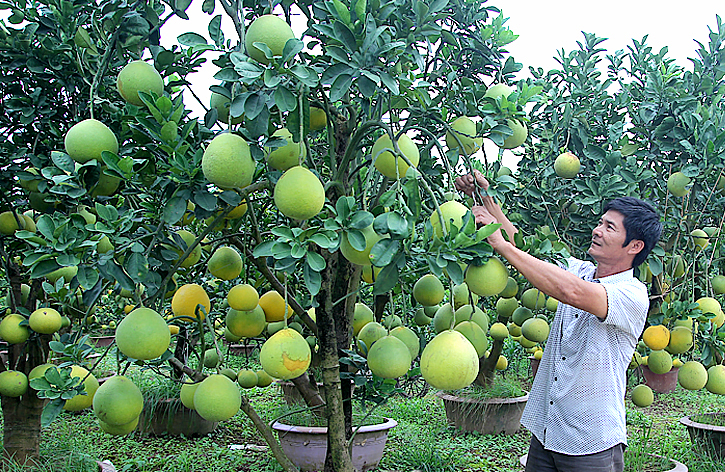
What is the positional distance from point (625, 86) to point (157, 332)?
2785mm

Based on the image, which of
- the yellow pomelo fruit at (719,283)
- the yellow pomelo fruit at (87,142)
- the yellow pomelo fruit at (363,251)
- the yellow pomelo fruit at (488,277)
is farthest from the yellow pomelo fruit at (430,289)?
the yellow pomelo fruit at (719,283)

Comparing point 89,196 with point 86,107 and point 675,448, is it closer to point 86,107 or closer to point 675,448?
point 86,107

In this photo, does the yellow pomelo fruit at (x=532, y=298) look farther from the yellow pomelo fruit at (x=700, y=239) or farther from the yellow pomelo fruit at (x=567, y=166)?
the yellow pomelo fruit at (x=700, y=239)

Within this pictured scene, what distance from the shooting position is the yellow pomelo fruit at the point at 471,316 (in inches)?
80.8

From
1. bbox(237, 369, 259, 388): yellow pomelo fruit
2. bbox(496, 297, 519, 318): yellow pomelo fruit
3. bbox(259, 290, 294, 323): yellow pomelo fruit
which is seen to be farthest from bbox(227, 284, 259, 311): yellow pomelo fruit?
bbox(496, 297, 519, 318): yellow pomelo fruit

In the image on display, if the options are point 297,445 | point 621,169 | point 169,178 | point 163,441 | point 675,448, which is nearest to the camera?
point 169,178

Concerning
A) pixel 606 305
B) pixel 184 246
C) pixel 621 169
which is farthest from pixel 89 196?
pixel 621 169

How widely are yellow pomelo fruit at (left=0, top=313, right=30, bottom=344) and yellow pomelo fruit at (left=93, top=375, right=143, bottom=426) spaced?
129 cm

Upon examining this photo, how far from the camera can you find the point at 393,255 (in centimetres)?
125

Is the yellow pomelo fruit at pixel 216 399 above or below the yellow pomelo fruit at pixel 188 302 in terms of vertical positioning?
below

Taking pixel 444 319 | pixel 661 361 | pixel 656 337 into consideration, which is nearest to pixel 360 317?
pixel 444 319

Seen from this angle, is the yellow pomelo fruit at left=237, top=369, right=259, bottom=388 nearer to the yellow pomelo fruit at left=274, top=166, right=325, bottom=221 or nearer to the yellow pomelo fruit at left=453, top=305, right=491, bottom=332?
the yellow pomelo fruit at left=453, top=305, right=491, bottom=332

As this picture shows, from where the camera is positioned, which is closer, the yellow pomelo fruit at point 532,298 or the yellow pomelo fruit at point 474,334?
the yellow pomelo fruit at point 474,334

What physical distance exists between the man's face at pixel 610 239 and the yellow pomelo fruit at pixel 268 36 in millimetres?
1482
